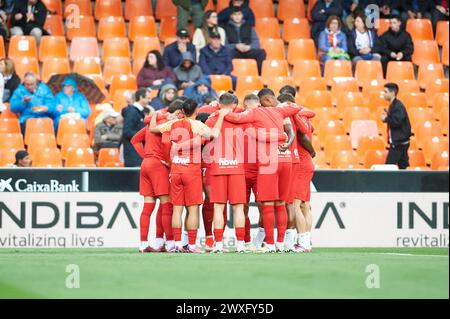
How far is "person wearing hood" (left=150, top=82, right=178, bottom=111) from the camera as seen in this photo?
16.8 m

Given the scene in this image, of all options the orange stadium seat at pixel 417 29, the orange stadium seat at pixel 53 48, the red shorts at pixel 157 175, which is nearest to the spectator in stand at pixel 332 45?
the orange stadium seat at pixel 417 29

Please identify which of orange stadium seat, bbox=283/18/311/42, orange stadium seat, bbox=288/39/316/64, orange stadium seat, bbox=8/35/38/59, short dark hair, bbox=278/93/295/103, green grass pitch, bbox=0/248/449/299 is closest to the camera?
green grass pitch, bbox=0/248/449/299

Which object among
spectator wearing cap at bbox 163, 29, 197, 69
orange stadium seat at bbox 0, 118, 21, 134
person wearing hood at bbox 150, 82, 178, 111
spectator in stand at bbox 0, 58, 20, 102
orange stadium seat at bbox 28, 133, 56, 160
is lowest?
orange stadium seat at bbox 28, 133, 56, 160

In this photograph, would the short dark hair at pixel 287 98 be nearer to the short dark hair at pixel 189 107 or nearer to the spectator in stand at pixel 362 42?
the short dark hair at pixel 189 107

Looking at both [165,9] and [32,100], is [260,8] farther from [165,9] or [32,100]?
[32,100]

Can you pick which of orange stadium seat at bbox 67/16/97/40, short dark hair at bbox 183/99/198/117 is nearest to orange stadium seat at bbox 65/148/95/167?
orange stadium seat at bbox 67/16/97/40

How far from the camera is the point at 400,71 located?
21.1 meters

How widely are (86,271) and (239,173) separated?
3141 mm

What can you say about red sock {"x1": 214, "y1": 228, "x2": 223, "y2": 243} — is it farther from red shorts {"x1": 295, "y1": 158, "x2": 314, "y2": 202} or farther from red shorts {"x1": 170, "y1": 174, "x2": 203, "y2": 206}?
red shorts {"x1": 295, "y1": 158, "x2": 314, "y2": 202}

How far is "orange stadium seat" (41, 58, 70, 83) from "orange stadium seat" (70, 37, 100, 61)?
0.59 meters

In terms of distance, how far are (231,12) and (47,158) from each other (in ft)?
15.2

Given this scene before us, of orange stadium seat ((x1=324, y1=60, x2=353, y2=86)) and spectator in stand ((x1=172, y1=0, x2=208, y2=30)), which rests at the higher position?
spectator in stand ((x1=172, y1=0, x2=208, y2=30))

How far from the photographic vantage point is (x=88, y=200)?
15859 mm

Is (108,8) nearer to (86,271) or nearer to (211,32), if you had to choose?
(211,32)
